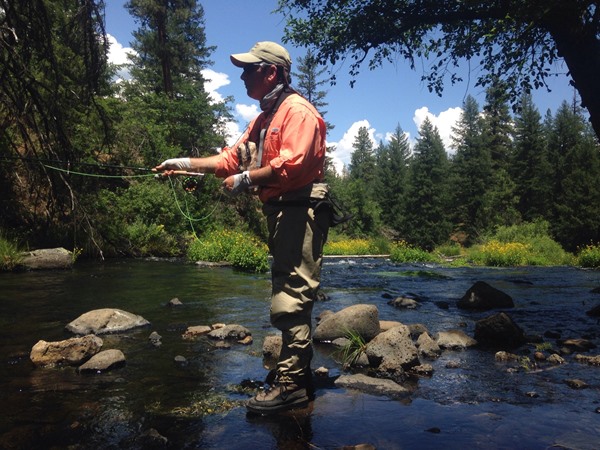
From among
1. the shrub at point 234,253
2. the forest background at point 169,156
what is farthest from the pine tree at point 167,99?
the shrub at point 234,253

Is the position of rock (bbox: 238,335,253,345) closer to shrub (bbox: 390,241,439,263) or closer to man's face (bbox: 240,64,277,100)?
man's face (bbox: 240,64,277,100)

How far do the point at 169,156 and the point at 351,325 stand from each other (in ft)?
74.5

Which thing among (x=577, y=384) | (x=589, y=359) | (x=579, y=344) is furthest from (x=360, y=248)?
(x=577, y=384)

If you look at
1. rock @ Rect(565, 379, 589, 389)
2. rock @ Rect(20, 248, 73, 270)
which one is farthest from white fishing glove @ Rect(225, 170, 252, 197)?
rock @ Rect(20, 248, 73, 270)

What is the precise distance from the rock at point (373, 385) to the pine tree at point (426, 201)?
52.2 metres

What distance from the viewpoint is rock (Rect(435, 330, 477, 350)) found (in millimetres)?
5090

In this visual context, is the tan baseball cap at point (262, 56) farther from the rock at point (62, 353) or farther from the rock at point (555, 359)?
the rock at point (555, 359)

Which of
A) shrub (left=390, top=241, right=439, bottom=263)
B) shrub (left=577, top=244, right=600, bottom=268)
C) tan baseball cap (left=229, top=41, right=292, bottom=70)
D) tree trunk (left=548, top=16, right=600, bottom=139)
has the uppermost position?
tree trunk (left=548, top=16, right=600, bottom=139)

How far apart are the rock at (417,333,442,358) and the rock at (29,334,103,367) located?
3290mm

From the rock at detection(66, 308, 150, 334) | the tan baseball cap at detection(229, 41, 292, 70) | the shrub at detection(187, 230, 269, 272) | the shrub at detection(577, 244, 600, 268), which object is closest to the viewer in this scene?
the tan baseball cap at detection(229, 41, 292, 70)

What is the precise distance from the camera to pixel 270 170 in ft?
9.88

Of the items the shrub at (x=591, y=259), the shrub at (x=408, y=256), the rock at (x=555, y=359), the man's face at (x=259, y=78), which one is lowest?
the shrub at (x=408, y=256)

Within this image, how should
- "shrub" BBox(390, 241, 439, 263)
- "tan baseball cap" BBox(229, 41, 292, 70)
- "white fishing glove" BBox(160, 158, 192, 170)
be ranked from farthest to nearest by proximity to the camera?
"shrub" BBox(390, 241, 439, 263)
"white fishing glove" BBox(160, 158, 192, 170)
"tan baseball cap" BBox(229, 41, 292, 70)

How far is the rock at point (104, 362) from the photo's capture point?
394cm
